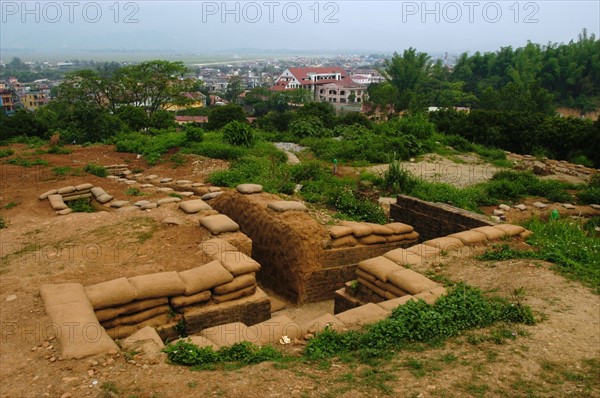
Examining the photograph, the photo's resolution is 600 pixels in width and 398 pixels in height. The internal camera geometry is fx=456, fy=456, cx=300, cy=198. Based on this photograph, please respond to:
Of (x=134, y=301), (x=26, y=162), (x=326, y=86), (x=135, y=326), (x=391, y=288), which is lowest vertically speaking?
(x=135, y=326)

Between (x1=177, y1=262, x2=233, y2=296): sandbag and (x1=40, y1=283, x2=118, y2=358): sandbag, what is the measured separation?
979 millimetres

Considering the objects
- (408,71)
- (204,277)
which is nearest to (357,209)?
(204,277)

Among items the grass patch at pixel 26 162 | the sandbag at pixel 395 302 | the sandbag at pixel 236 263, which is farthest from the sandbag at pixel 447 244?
the grass patch at pixel 26 162

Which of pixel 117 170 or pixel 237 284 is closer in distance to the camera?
pixel 237 284

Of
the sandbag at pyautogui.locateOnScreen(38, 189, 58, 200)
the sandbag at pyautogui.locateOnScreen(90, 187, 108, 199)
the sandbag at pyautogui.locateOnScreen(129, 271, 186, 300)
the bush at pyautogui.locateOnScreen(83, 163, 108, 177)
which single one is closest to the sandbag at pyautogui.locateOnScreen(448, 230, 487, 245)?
the sandbag at pyautogui.locateOnScreen(129, 271, 186, 300)

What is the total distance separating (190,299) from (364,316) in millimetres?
1790

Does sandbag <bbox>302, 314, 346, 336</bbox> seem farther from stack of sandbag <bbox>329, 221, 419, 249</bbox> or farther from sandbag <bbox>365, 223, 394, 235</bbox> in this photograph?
sandbag <bbox>365, 223, 394, 235</bbox>

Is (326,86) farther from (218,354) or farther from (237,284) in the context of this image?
(218,354)

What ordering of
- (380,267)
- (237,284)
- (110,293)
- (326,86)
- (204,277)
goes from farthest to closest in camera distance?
1. (326,86)
2. (380,267)
3. (237,284)
4. (204,277)
5. (110,293)

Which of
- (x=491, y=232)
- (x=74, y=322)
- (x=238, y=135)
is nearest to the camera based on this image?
(x=74, y=322)

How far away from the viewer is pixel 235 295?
16.6 feet

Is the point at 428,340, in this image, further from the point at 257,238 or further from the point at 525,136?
the point at 525,136

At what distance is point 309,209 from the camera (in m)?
7.66

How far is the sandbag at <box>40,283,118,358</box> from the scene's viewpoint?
11.3 feet
